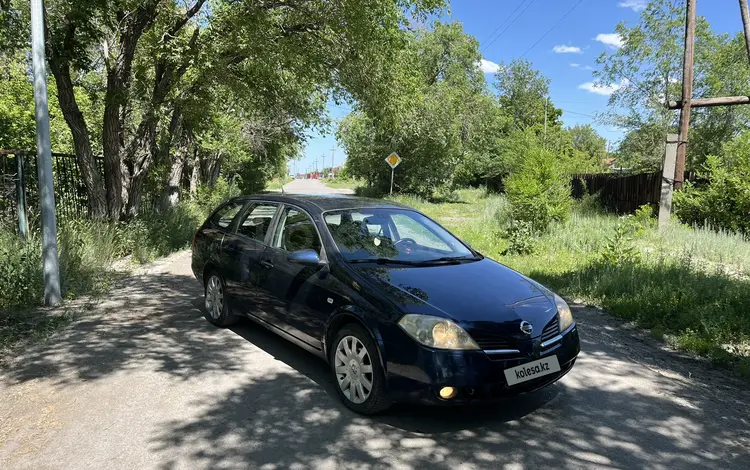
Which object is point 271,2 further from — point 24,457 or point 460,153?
point 460,153

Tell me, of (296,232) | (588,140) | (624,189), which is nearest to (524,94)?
(588,140)

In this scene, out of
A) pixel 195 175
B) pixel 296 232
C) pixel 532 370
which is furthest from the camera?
pixel 195 175

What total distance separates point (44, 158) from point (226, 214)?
248cm

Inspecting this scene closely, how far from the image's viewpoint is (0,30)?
27.0ft

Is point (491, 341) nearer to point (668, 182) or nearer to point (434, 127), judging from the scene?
point (668, 182)

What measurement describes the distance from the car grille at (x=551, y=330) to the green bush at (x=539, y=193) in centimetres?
859

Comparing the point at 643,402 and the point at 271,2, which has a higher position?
the point at 271,2

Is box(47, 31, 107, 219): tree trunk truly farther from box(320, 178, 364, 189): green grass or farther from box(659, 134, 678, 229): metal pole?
box(320, 178, 364, 189): green grass

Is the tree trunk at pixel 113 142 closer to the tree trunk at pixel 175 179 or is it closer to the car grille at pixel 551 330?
the tree trunk at pixel 175 179

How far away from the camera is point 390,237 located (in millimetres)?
4809

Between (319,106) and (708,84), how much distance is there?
60.2 ft

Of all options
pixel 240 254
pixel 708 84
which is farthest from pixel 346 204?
pixel 708 84

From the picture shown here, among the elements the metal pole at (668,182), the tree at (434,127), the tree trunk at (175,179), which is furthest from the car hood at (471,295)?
the tree at (434,127)

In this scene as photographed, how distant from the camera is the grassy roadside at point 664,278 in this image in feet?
17.9
